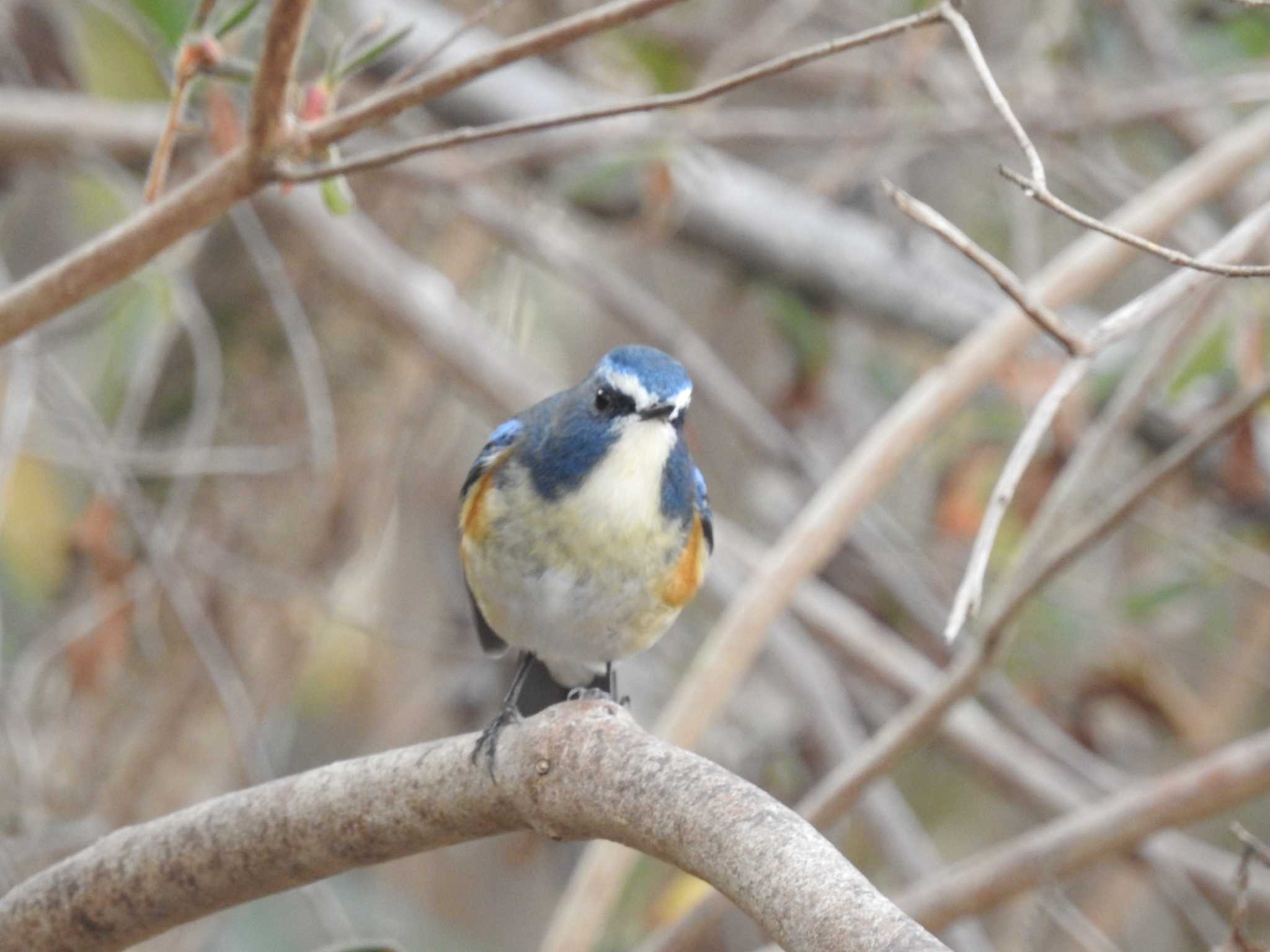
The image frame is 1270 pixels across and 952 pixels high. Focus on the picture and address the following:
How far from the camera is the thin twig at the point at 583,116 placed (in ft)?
5.91

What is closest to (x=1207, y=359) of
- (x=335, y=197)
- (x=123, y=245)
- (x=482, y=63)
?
(x=335, y=197)

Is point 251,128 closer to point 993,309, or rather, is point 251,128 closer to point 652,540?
point 652,540

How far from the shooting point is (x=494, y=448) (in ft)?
9.36

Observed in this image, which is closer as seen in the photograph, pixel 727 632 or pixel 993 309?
pixel 727 632

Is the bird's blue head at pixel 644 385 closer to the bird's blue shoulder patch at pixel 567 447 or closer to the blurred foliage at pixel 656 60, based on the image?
the bird's blue shoulder patch at pixel 567 447

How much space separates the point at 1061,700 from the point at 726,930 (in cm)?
130

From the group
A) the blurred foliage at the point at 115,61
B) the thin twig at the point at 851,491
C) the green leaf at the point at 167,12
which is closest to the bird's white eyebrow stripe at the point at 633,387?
the thin twig at the point at 851,491

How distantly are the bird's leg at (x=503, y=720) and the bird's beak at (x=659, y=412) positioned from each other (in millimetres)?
533

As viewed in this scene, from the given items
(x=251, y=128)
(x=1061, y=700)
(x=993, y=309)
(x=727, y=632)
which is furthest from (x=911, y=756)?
(x=251, y=128)

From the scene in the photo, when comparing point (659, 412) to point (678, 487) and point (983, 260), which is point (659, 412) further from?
point (983, 260)

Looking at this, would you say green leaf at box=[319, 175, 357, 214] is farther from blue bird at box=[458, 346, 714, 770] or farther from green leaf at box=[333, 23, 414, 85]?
blue bird at box=[458, 346, 714, 770]

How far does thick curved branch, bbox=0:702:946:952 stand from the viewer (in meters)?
1.79

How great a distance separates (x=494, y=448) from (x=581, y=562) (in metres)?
0.39

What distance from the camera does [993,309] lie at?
15.4 ft
